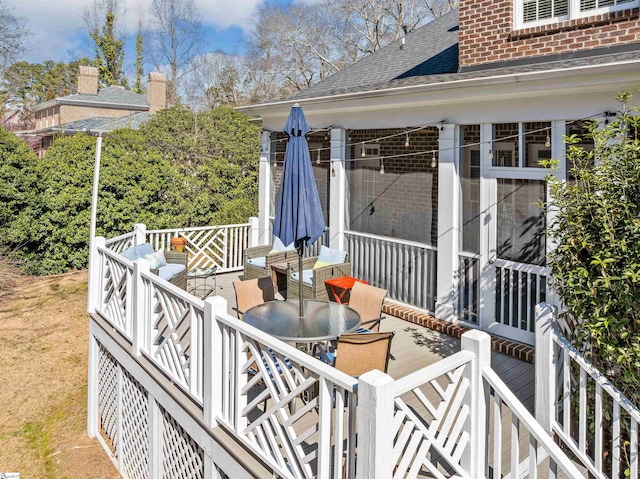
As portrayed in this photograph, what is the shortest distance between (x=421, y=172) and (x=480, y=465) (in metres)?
5.27

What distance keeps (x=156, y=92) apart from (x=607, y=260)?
99.1ft

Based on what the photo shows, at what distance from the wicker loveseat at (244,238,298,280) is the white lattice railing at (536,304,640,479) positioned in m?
5.84

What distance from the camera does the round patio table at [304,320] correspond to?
16.5 feet

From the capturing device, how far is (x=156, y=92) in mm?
30047

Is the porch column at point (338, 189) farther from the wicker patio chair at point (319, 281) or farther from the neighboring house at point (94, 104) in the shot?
the neighboring house at point (94, 104)

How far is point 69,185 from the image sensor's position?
1461 centimetres

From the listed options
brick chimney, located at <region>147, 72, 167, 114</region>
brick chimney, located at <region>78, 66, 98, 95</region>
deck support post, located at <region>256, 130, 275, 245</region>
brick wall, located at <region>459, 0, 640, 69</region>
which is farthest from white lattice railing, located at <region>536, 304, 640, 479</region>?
brick chimney, located at <region>78, 66, 98, 95</region>

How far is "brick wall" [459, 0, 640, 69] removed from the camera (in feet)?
21.2

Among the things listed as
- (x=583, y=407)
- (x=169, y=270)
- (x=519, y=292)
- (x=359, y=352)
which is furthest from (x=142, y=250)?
(x=583, y=407)

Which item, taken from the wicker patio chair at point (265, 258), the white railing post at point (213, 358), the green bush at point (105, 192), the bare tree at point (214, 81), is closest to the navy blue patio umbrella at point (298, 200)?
the white railing post at point (213, 358)

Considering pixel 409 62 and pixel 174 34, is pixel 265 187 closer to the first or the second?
pixel 409 62

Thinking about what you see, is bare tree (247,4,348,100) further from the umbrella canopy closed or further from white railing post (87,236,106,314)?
the umbrella canopy closed

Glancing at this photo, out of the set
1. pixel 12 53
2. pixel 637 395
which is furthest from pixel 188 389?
pixel 12 53

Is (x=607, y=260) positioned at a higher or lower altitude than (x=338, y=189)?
lower
